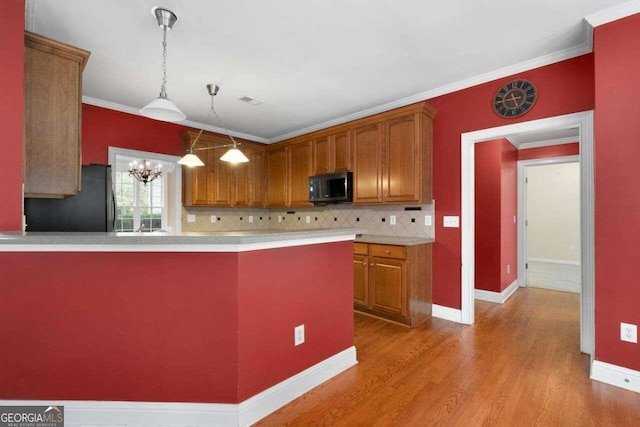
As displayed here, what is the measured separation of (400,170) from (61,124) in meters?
3.14

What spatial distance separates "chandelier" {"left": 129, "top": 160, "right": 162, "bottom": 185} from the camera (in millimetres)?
5223

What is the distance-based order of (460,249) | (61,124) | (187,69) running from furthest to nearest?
1. (460,249)
2. (187,69)
3. (61,124)

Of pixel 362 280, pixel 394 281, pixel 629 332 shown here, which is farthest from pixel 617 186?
pixel 362 280

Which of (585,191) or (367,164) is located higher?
(367,164)

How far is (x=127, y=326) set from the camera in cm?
168

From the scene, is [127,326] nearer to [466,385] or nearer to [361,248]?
[466,385]

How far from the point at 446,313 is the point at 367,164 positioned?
2.03m

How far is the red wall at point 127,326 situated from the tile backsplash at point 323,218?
2.61 meters

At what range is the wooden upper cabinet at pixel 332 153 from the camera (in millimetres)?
4184

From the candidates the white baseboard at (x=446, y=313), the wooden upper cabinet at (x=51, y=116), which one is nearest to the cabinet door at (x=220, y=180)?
the wooden upper cabinet at (x=51, y=116)

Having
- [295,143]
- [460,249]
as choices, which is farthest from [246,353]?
[295,143]

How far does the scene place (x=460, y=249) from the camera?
133 inches

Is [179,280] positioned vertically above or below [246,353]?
above

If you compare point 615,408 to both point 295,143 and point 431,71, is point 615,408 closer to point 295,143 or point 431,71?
point 431,71
